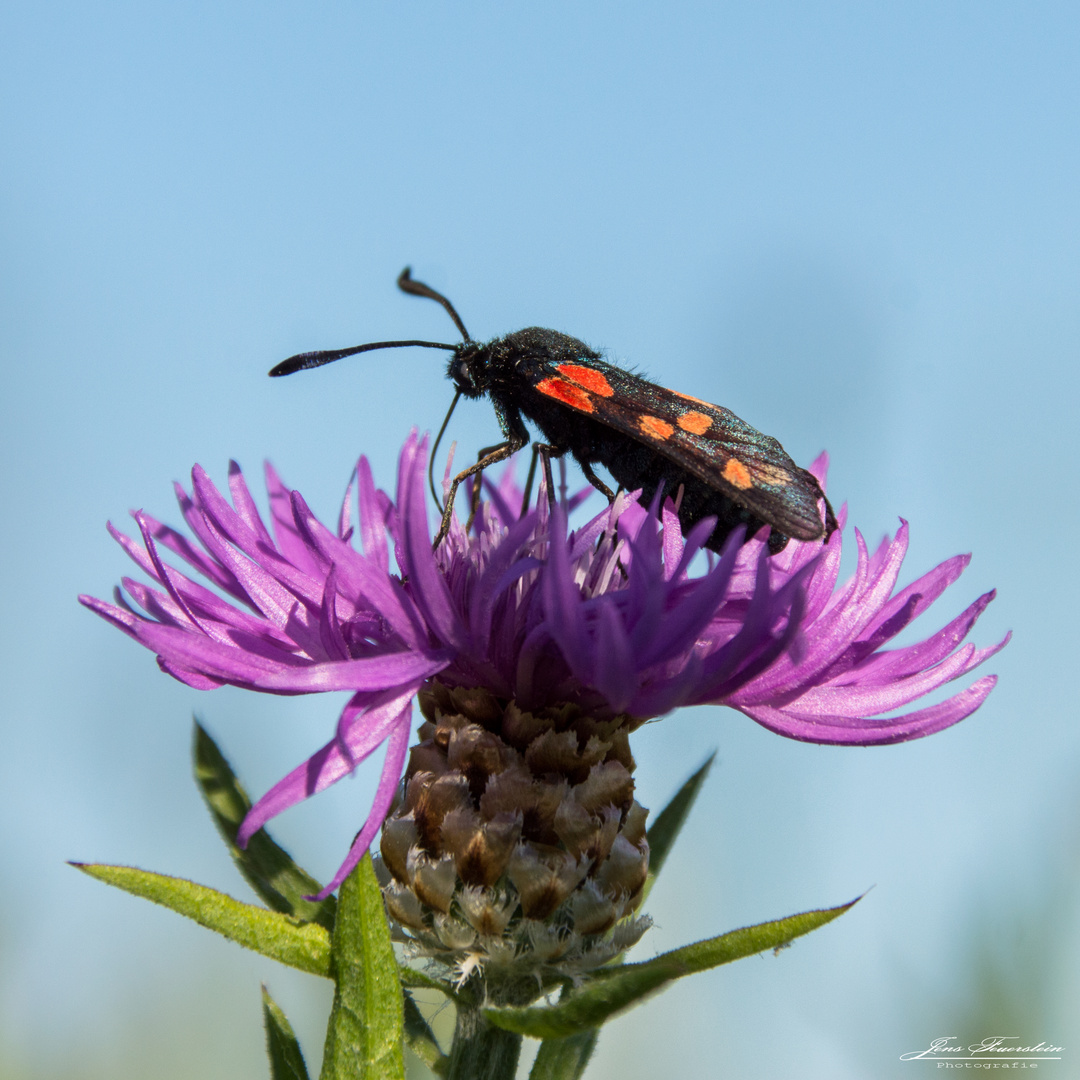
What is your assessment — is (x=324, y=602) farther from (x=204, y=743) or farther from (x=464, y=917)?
(x=464, y=917)

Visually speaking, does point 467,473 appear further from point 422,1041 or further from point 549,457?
point 422,1041

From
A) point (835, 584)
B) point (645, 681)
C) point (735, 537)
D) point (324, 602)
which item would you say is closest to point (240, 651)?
point (324, 602)

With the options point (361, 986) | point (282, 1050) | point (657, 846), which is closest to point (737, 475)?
point (657, 846)

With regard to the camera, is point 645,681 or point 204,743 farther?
point 204,743

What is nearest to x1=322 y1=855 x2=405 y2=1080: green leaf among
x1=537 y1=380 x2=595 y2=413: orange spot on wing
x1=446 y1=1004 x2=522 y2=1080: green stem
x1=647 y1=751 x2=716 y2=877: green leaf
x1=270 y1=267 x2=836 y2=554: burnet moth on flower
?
x1=446 y1=1004 x2=522 y2=1080: green stem

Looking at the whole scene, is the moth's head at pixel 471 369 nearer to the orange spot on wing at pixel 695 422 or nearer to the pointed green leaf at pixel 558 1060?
the orange spot on wing at pixel 695 422

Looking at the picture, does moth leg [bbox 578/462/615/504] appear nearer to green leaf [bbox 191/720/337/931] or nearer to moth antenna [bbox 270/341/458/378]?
moth antenna [bbox 270/341/458/378]

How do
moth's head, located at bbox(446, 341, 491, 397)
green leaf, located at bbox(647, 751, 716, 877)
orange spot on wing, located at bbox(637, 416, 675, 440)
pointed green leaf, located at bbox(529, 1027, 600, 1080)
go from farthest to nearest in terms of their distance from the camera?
moth's head, located at bbox(446, 341, 491, 397) < orange spot on wing, located at bbox(637, 416, 675, 440) < green leaf, located at bbox(647, 751, 716, 877) < pointed green leaf, located at bbox(529, 1027, 600, 1080)

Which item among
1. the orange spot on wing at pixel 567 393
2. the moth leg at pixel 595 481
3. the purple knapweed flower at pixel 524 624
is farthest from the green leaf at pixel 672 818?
the orange spot on wing at pixel 567 393
